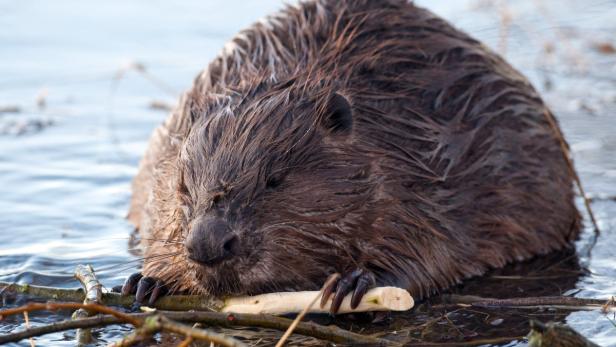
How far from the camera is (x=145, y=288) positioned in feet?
14.1

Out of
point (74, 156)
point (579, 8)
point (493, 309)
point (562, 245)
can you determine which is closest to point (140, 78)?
point (74, 156)

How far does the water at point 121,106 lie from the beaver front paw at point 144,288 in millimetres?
138

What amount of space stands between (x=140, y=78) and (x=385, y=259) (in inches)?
166

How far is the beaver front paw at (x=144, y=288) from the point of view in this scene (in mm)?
4289

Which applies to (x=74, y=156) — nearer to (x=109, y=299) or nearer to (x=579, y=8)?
(x=109, y=299)

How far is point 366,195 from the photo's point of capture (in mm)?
4324

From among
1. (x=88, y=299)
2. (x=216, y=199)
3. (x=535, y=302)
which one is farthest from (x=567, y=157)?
(x=88, y=299)

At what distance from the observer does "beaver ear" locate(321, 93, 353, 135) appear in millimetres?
4328

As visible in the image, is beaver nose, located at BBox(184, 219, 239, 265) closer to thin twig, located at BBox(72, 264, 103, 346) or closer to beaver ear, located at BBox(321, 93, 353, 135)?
thin twig, located at BBox(72, 264, 103, 346)

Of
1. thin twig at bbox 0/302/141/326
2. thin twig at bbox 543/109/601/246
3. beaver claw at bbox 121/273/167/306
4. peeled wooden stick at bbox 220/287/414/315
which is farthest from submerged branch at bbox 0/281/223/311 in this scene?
thin twig at bbox 543/109/601/246

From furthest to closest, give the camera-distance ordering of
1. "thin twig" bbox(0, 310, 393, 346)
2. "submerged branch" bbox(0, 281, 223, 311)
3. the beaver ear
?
the beaver ear → "submerged branch" bbox(0, 281, 223, 311) → "thin twig" bbox(0, 310, 393, 346)

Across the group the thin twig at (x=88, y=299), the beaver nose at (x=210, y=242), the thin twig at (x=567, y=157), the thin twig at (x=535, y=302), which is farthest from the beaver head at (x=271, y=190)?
the thin twig at (x=567, y=157)

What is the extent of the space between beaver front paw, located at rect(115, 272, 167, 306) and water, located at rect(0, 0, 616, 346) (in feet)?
0.45

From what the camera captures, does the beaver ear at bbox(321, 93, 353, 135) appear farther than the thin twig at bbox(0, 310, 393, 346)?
Yes
